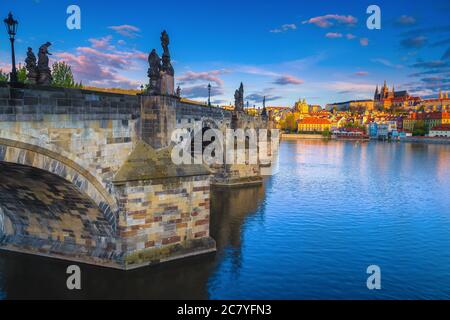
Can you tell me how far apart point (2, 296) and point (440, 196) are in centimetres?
2949

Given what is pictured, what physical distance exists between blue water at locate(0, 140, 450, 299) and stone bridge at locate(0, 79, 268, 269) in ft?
2.35

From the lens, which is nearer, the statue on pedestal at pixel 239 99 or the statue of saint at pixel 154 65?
the statue of saint at pixel 154 65

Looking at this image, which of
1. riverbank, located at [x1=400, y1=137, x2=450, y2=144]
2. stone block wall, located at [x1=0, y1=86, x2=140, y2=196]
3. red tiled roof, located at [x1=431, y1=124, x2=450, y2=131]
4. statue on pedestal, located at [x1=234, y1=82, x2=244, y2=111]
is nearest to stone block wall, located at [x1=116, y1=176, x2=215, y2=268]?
stone block wall, located at [x1=0, y1=86, x2=140, y2=196]

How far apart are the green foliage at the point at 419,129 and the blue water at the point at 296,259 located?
368ft

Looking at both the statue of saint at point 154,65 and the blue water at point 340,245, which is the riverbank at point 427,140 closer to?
the blue water at point 340,245

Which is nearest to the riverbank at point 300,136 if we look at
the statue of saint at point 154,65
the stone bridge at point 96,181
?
the statue of saint at point 154,65

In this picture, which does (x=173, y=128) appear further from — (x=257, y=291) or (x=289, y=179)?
(x=289, y=179)

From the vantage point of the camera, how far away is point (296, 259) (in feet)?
51.9

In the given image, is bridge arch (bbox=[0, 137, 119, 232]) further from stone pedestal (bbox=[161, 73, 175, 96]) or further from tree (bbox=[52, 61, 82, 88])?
tree (bbox=[52, 61, 82, 88])

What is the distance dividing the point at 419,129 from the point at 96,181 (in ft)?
453

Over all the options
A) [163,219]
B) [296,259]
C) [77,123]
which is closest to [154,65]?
[77,123]

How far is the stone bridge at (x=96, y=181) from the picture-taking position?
1065 centimetres

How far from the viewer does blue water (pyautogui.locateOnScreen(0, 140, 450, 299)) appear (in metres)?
12.8
